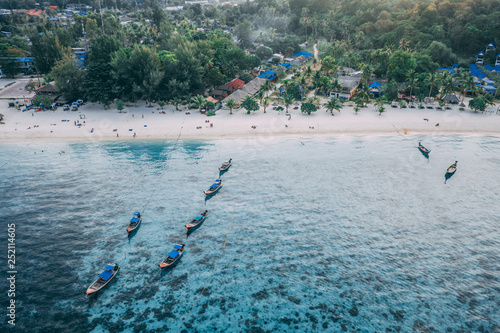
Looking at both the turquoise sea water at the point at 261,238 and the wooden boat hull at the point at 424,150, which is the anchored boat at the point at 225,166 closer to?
the turquoise sea water at the point at 261,238

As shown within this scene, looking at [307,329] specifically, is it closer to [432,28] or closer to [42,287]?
[42,287]

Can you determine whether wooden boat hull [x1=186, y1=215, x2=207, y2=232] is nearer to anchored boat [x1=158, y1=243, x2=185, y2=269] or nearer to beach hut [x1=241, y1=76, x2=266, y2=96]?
anchored boat [x1=158, y1=243, x2=185, y2=269]

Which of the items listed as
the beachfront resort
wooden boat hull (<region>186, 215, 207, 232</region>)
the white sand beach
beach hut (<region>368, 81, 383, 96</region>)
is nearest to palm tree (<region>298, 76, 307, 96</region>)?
the beachfront resort

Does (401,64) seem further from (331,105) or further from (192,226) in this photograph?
(192,226)

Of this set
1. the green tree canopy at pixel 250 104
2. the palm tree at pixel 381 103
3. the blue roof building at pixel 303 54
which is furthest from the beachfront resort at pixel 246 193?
the blue roof building at pixel 303 54

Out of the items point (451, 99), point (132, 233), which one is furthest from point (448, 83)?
point (132, 233)

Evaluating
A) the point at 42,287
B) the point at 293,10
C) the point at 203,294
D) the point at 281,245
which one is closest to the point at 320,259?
the point at 281,245
